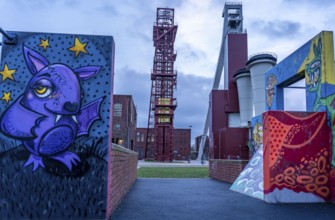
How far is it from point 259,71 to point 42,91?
92.2ft

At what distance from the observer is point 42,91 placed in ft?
21.9

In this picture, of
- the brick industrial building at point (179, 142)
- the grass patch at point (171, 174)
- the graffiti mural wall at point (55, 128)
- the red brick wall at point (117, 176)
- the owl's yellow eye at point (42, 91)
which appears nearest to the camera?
the graffiti mural wall at point (55, 128)

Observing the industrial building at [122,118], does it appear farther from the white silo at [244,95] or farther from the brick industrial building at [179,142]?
the brick industrial building at [179,142]

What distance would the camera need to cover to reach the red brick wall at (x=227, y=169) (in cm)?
1442

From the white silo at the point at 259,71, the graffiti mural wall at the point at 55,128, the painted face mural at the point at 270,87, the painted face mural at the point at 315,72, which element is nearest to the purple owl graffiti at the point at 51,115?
the graffiti mural wall at the point at 55,128

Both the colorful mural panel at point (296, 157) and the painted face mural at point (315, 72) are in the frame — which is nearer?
the colorful mural panel at point (296, 157)

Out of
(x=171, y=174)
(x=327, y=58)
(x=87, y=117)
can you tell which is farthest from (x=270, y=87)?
(x=87, y=117)

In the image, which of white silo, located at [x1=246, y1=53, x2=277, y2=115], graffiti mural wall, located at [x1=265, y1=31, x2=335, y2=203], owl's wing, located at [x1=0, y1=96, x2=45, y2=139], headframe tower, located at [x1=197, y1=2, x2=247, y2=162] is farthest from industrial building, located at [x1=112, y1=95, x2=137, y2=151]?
→ owl's wing, located at [x1=0, y1=96, x2=45, y2=139]

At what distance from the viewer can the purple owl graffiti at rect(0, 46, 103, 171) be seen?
21.5 ft

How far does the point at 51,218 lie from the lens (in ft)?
20.8

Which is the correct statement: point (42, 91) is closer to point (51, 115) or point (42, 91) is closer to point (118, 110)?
point (51, 115)

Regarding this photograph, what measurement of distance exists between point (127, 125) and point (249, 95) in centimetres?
2733

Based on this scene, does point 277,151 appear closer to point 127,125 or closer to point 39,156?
point 39,156

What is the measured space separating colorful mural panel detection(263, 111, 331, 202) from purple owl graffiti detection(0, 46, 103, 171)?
551 centimetres
